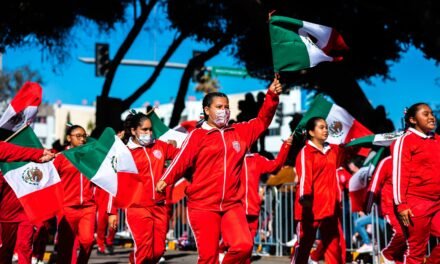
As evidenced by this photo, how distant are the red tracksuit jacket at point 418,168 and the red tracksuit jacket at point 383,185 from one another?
1752 mm

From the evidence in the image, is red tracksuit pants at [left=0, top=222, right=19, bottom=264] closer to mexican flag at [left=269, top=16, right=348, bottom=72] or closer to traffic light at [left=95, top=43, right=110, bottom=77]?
mexican flag at [left=269, top=16, right=348, bottom=72]

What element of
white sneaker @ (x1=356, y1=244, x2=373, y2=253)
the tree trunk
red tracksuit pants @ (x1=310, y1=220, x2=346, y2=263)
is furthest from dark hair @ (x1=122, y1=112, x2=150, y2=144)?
the tree trunk

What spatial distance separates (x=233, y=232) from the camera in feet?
21.7

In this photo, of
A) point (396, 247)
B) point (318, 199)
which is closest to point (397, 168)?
point (318, 199)

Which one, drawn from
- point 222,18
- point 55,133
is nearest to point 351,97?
point 222,18

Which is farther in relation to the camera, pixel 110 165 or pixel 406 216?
pixel 110 165

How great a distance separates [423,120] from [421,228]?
1.11 meters

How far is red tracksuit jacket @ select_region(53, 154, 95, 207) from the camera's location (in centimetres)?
950

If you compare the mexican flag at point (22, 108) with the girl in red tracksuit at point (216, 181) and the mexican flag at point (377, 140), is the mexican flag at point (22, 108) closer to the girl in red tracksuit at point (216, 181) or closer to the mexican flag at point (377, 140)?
the girl in red tracksuit at point (216, 181)

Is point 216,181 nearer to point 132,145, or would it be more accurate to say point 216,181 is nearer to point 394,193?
point 394,193

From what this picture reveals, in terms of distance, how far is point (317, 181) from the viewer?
8.85 m

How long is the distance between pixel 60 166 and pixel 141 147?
164 cm

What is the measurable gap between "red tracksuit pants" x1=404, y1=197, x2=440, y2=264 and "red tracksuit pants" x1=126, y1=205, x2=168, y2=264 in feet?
8.81

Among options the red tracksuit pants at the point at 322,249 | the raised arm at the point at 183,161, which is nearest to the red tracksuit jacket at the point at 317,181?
the red tracksuit pants at the point at 322,249
